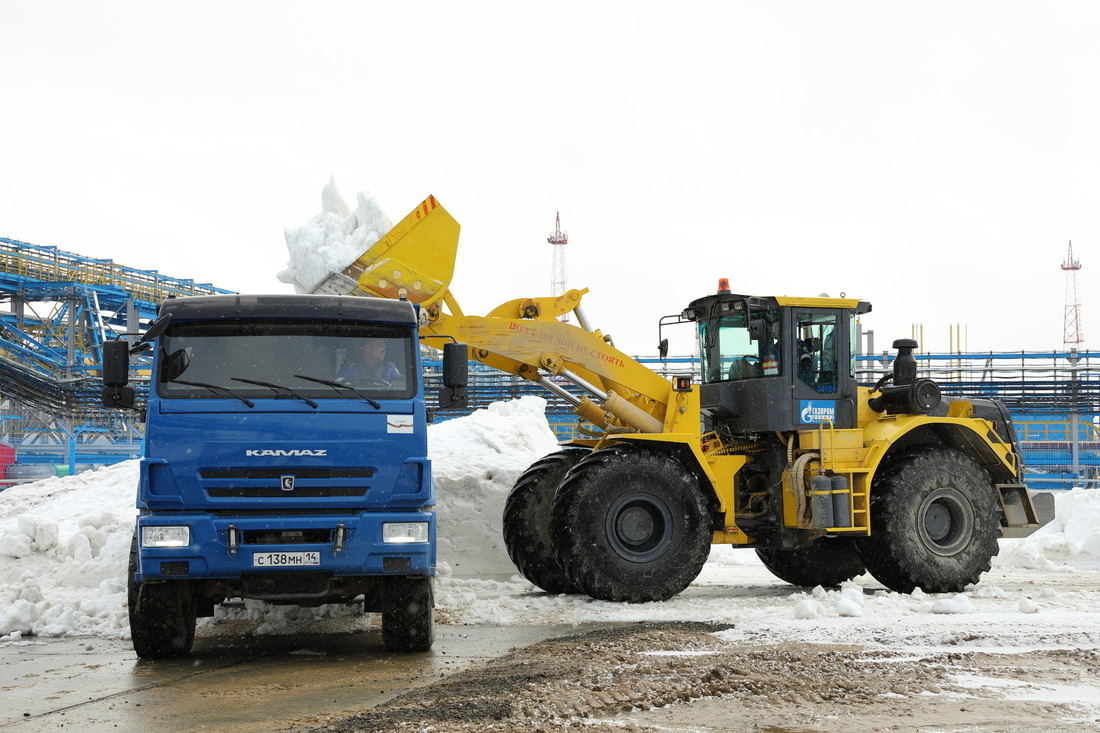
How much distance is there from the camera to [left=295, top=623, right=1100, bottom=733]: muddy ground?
5922 millimetres

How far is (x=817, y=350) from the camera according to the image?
1275 centimetres

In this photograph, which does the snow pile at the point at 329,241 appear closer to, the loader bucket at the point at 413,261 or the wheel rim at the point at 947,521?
the loader bucket at the point at 413,261

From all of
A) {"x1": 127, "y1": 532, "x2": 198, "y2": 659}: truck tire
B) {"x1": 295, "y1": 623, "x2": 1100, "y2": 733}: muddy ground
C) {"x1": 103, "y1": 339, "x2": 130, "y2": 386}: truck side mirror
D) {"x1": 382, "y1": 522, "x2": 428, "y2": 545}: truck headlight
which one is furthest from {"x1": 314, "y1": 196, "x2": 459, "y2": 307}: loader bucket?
{"x1": 295, "y1": 623, "x2": 1100, "y2": 733}: muddy ground

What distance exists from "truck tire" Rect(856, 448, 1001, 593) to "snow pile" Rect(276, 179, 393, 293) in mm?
5928

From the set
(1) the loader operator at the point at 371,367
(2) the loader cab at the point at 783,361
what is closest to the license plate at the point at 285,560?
(1) the loader operator at the point at 371,367

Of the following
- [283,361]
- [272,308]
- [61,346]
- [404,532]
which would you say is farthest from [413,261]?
[61,346]

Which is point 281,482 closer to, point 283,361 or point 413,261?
point 283,361

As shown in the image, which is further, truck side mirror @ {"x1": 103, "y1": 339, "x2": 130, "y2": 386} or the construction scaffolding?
the construction scaffolding

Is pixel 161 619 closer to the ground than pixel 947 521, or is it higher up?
closer to the ground

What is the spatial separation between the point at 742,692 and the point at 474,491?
918cm

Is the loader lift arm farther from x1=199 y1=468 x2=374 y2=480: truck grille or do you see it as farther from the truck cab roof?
x1=199 y1=468 x2=374 y2=480: truck grille

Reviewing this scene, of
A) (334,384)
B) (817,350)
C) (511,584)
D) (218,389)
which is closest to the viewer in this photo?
(218,389)

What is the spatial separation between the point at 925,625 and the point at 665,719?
13.6 ft

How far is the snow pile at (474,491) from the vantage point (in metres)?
15.1
